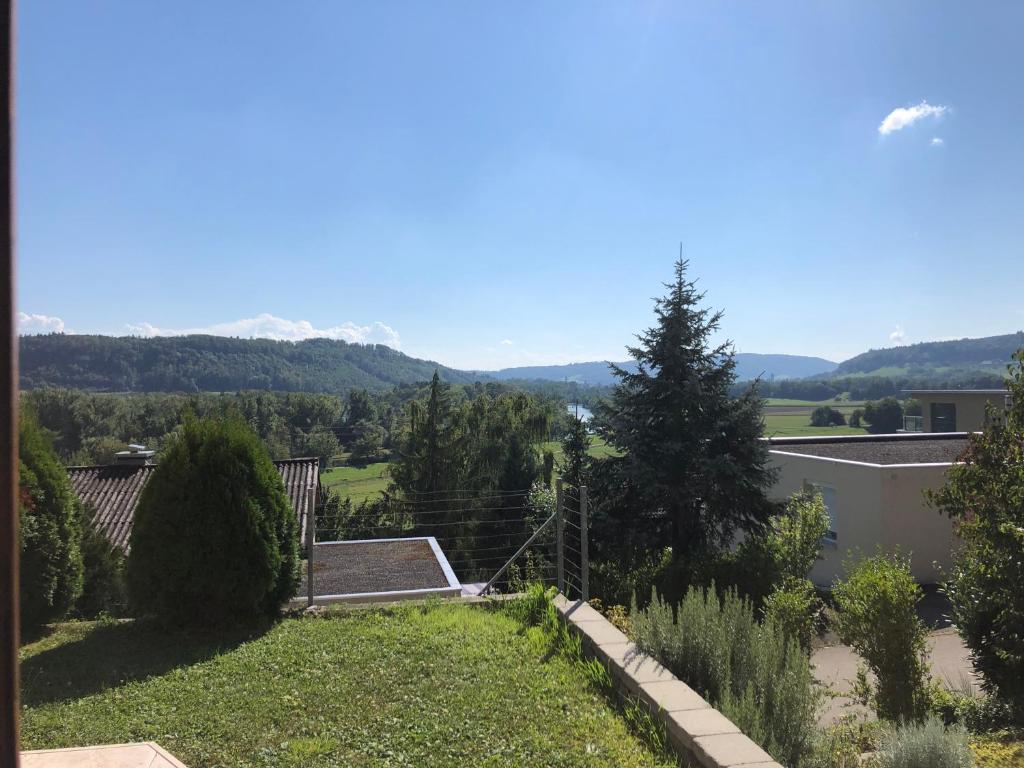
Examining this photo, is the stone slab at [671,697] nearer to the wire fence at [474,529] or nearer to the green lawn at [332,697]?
the green lawn at [332,697]

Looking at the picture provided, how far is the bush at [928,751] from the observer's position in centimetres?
323

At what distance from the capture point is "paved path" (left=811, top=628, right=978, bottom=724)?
7.16 metres

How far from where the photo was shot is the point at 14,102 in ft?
3.69

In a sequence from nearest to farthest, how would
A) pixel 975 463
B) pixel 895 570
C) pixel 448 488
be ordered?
1. pixel 895 570
2. pixel 975 463
3. pixel 448 488

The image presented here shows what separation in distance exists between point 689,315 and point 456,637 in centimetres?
837

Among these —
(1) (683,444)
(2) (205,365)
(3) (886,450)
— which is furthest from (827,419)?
(2) (205,365)

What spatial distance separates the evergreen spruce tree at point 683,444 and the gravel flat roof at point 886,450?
597 centimetres

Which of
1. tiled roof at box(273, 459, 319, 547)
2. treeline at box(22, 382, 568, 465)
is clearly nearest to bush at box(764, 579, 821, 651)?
tiled roof at box(273, 459, 319, 547)

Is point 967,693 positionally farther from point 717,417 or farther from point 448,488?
point 448,488

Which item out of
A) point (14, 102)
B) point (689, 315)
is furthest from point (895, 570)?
point (689, 315)

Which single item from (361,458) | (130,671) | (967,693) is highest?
(130,671)

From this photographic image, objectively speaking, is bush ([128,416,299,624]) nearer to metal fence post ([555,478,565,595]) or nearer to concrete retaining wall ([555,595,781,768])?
metal fence post ([555,478,565,595])

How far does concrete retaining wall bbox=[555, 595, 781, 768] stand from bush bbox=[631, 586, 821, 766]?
0.20m

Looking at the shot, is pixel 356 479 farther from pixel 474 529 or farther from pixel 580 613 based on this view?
pixel 580 613
